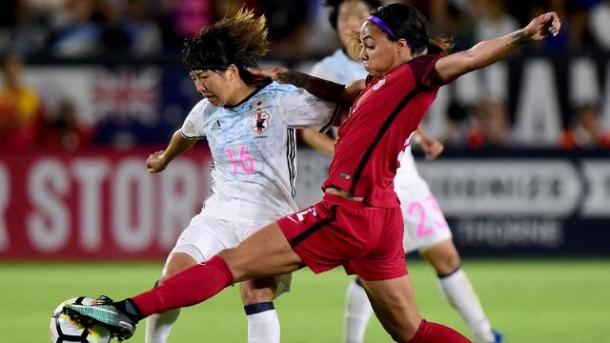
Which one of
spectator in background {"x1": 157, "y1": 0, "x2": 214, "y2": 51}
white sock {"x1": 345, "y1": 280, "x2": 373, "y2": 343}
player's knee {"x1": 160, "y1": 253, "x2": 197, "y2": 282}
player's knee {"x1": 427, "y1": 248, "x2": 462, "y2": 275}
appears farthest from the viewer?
spectator in background {"x1": 157, "y1": 0, "x2": 214, "y2": 51}

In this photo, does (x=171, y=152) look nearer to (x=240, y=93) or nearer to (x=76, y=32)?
(x=240, y=93)

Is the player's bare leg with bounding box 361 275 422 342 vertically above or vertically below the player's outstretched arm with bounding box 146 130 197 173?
below

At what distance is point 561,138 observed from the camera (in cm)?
1340

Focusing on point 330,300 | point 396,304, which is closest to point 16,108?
point 330,300

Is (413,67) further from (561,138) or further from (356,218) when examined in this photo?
(561,138)

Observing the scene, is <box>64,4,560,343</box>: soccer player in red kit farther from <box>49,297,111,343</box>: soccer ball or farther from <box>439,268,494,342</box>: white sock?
<box>439,268,494,342</box>: white sock

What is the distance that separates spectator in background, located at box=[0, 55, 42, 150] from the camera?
13.2 meters

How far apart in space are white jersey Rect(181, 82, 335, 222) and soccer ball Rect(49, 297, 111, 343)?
1.10m

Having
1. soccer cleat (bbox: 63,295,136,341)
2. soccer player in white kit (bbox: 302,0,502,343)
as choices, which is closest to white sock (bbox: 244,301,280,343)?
soccer cleat (bbox: 63,295,136,341)

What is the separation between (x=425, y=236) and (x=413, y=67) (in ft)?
7.25

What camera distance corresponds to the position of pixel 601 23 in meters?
14.2

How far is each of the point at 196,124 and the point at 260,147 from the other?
1.38 feet

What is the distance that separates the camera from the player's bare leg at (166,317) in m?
5.98

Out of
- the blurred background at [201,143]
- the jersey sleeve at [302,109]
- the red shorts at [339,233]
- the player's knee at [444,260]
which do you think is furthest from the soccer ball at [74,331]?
the blurred background at [201,143]
